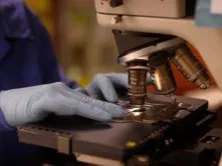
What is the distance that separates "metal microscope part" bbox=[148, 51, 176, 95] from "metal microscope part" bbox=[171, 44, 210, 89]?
0.08ft

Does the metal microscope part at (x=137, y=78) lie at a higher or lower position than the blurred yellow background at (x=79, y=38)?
higher

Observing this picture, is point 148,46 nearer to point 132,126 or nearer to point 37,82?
point 132,126

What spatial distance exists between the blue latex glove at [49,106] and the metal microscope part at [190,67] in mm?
136

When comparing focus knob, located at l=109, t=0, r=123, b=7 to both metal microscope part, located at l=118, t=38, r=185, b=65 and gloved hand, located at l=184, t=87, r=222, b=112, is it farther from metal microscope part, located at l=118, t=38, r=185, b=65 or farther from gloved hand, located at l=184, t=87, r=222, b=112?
gloved hand, located at l=184, t=87, r=222, b=112

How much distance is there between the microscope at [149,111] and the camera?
0.89 meters

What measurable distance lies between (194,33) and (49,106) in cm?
27

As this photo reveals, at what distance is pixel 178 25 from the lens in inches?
36.0

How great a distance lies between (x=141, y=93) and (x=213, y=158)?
0.17m

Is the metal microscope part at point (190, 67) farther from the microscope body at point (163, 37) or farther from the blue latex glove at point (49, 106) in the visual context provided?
the blue latex glove at point (49, 106)

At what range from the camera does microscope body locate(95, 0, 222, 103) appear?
0.91 m

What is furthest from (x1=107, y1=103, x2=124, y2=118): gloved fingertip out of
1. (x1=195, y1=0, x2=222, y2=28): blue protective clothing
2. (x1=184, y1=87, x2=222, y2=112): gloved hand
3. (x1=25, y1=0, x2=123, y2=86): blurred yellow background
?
(x1=25, y1=0, x2=123, y2=86): blurred yellow background

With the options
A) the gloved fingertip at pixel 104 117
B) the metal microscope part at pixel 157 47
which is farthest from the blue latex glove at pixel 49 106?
the metal microscope part at pixel 157 47

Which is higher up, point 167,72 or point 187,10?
point 187,10

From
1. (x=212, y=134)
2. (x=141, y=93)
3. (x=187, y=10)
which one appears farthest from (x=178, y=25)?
(x=212, y=134)
